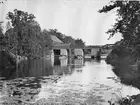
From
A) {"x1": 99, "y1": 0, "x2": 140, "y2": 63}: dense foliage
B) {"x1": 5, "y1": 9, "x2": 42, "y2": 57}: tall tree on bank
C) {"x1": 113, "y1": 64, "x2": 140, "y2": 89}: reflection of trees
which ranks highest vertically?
{"x1": 5, "y1": 9, "x2": 42, "y2": 57}: tall tree on bank

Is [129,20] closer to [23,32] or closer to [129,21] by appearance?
[129,21]

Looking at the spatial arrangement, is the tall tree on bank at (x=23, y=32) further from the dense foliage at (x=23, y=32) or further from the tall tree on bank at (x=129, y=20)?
the tall tree on bank at (x=129, y=20)

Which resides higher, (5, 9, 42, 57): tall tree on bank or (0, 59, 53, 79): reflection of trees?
(5, 9, 42, 57): tall tree on bank

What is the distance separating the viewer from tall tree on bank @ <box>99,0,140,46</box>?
52.1 feet

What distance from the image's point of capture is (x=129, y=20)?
16.9 meters

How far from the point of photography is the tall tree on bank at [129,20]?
15.9 metres

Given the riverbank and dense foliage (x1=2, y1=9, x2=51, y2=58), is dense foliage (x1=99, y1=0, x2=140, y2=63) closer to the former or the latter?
the riverbank

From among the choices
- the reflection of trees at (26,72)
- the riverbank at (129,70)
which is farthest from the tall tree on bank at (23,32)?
the riverbank at (129,70)

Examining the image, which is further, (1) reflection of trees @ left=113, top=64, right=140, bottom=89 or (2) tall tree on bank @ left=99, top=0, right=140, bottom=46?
(1) reflection of trees @ left=113, top=64, right=140, bottom=89

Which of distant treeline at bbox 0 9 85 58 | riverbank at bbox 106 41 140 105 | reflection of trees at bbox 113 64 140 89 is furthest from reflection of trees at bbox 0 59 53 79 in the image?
distant treeline at bbox 0 9 85 58

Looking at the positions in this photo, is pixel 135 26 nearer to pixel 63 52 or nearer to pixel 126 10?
pixel 126 10

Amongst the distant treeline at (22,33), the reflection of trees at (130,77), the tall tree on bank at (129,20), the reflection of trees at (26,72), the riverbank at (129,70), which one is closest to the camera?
the riverbank at (129,70)

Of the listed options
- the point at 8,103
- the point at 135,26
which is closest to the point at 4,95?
the point at 8,103

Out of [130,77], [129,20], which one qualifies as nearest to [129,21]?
[129,20]
